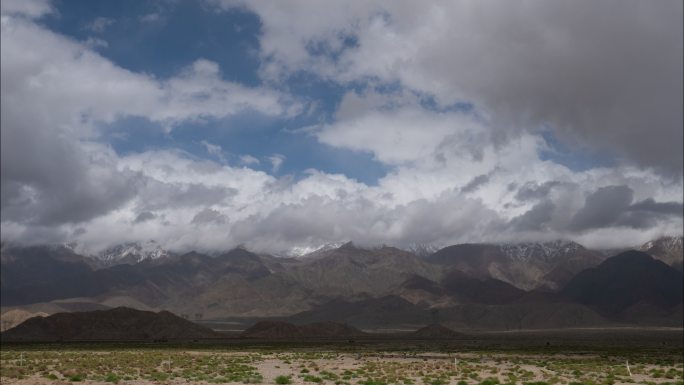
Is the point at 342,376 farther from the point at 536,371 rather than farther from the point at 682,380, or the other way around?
the point at 682,380

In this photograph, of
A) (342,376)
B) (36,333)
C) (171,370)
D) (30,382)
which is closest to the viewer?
(30,382)

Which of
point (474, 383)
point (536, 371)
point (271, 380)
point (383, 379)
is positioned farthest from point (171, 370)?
point (536, 371)

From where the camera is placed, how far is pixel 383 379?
4912cm

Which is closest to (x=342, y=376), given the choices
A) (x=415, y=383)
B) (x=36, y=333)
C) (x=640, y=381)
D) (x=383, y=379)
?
(x=383, y=379)

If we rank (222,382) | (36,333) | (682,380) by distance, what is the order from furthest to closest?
(36,333), (682,380), (222,382)

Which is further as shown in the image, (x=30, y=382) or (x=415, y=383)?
(x=415, y=383)

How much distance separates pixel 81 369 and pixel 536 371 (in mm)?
41206

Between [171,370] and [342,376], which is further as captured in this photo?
[171,370]

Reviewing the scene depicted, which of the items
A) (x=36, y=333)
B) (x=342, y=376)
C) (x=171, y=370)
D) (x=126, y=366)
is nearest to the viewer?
(x=342, y=376)

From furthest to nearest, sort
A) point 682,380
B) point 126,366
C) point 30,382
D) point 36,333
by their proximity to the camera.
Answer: point 36,333
point 126,366
point 682,380
point 30,382

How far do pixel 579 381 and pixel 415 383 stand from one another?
11.9 meters

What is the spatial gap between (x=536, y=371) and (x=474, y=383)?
14394 mm

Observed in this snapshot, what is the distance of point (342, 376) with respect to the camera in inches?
2035

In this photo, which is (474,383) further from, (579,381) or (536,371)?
(536,371)
